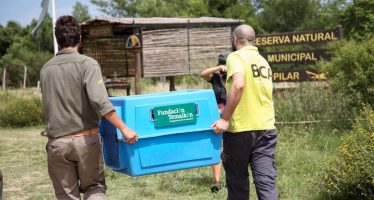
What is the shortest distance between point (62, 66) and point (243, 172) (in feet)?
5.60

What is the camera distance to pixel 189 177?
7.67 meters

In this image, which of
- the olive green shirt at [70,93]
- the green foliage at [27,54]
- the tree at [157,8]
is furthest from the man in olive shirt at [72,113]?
the tree at [157,8]

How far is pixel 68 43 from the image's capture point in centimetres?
457

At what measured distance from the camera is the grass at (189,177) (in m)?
6.74

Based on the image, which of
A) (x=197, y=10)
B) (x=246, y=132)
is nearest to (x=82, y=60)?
(x=246, y=132)

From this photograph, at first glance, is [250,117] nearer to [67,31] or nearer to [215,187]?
[67,31]

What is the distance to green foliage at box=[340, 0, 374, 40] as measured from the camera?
20.2m

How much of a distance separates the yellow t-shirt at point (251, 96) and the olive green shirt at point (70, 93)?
1.07m

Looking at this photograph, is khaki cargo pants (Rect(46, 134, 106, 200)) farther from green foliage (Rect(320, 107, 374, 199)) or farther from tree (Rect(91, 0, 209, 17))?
tree (Rect(91, 0, 209, 17))

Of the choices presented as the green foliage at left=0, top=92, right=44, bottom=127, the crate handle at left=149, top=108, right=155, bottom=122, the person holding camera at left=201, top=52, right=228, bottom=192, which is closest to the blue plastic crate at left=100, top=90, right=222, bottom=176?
the crate handle at left=149, top=108, right=155, bottom=122

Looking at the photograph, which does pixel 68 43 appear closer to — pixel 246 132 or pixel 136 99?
pixel 136 99

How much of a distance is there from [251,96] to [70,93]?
1.42 m

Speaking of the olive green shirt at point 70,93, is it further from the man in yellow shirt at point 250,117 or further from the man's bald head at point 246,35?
the man's bald head at point 246,35

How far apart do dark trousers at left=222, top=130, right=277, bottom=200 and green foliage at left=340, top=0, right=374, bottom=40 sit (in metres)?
15.4
